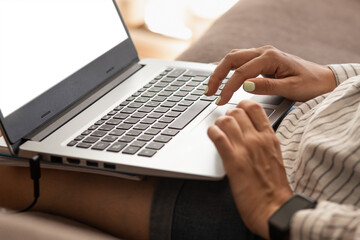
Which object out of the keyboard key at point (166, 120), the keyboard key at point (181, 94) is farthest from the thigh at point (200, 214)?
the keyboard key at point (181, 94)

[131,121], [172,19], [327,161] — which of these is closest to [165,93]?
[131,121]

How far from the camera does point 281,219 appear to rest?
619mm

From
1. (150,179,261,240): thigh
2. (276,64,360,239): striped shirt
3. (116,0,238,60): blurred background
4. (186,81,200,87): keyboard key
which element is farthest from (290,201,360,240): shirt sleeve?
(116,0,238,60): blurred background

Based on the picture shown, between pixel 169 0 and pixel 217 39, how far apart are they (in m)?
1.44

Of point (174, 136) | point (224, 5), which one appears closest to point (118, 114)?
point (174, 136)

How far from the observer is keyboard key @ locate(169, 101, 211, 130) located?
827 mm

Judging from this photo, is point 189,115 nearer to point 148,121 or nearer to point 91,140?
point 148,121

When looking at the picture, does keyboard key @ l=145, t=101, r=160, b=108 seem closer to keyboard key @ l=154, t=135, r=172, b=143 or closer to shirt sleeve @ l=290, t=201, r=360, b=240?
keyboard key @ l=154, t=135, r=172, b=143

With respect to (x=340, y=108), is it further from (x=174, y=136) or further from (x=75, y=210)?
(x=75, y=210)

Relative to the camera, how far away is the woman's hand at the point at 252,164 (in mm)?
666

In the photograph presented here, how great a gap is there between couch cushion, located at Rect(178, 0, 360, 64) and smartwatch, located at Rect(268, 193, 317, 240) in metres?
0.61

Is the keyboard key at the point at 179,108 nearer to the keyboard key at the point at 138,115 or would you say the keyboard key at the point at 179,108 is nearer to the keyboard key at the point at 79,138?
the keyboard key at the point at 138,115

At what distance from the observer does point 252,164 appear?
69 cm

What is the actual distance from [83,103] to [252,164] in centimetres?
36
